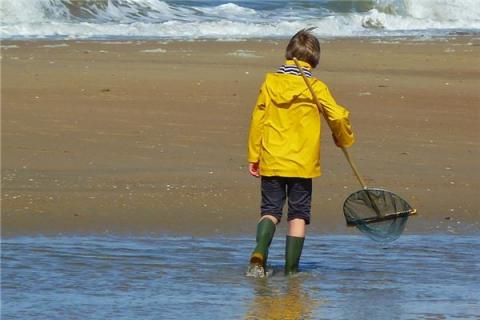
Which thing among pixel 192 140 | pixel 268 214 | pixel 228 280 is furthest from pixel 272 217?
pixel 192 140

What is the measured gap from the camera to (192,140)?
9.55 m

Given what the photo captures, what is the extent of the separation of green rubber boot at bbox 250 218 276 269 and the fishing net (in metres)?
0.52

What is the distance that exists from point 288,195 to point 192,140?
140 inches

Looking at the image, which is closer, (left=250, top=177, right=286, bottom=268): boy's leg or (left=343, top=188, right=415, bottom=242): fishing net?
(left=250, top=177, right=286, bottom=268): boy's leg

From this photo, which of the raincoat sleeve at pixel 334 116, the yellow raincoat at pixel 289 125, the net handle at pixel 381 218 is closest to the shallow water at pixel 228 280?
the net handle at pixel 381 218

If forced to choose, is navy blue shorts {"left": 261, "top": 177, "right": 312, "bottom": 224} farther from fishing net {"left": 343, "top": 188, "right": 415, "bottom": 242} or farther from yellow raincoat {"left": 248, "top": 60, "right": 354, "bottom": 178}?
fishing net {"left": 343, "top": 188, "right": 415, "bottom": 242}

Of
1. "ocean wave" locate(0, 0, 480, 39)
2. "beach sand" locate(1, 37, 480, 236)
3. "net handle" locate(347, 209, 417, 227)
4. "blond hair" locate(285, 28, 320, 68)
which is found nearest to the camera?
"blond hair" locate(285, 28, 320, 68)

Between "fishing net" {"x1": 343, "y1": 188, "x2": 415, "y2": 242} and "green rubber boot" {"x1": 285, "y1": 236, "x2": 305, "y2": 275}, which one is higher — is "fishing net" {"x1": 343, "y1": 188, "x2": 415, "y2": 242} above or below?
above

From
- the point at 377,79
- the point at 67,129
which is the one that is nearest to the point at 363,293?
the point at 67,129

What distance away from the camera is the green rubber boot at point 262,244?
594cm

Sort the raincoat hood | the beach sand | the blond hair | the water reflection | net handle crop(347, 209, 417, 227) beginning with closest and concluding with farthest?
the water reflection, the raincoat hood, the blond hair, net handle crop(347, 209, 417, 227), the beach sand

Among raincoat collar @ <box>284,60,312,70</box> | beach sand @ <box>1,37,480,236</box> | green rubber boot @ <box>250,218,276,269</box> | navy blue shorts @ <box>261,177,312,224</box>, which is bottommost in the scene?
beach sand @ <box>1,37,480,236</box>

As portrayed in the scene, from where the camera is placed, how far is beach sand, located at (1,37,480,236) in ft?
24.4

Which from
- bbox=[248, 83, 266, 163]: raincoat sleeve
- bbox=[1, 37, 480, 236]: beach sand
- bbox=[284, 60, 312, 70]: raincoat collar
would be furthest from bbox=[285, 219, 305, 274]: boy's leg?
bbox=[1, 37, 480, 236]: beach sand
